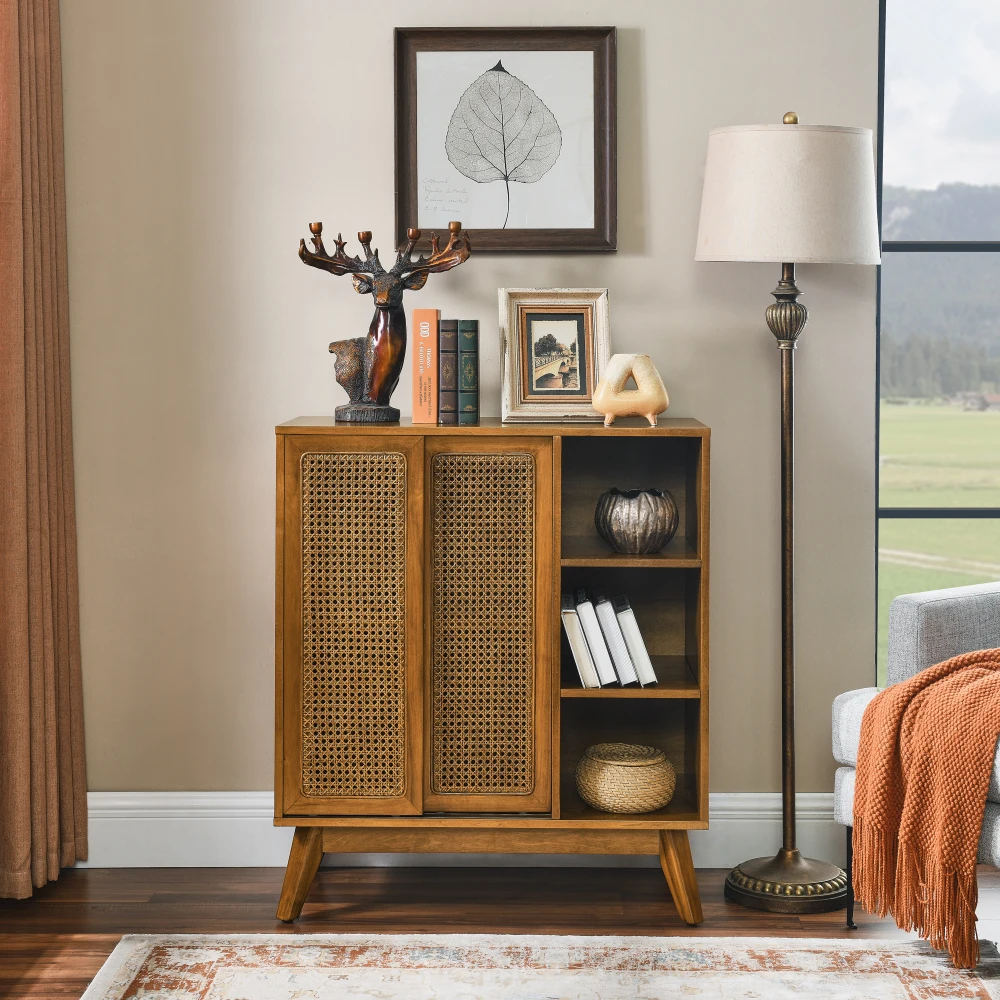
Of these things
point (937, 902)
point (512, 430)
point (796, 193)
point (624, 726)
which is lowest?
point (937, 902)

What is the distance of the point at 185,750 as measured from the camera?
8.98 feet

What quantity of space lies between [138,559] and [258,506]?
1.06ft

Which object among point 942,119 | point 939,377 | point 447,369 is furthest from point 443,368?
point 939,377

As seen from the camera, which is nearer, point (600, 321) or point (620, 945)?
point (620, 945)

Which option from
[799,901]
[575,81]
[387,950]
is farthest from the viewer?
[575,81]

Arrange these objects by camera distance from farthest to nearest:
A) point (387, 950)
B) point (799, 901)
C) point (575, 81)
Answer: point (575, 81), point (799, 901), point (387, 950)

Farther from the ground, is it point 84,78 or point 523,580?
point 84,78

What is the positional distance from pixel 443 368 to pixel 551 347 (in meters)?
0.27

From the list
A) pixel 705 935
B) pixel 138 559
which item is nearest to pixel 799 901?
pixel 705 935

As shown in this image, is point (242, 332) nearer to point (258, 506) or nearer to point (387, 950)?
point (258, 506)

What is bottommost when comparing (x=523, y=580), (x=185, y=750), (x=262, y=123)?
(x=185, y=750)

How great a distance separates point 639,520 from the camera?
7.67ft

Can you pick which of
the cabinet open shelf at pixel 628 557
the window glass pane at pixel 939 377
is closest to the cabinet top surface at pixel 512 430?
the cabinet open shelf at pixel 628 557

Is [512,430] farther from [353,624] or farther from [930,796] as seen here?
[930,796]
